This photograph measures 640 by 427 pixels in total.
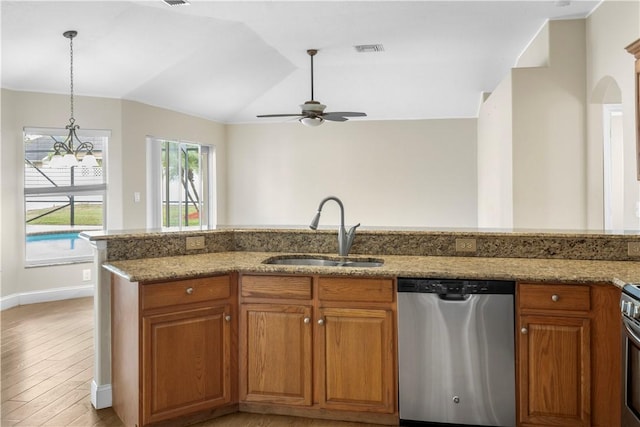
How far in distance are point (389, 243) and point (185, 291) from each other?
50.2 inches

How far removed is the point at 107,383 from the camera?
2.73 meters

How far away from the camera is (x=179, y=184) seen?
7.26 meters

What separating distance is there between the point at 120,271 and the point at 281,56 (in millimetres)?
4224

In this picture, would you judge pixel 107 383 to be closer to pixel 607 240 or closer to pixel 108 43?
pixel 607 240

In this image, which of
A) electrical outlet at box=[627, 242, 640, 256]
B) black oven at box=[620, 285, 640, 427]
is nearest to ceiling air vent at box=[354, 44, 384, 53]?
electrical outlet at box=[627, 242, 640, 256]

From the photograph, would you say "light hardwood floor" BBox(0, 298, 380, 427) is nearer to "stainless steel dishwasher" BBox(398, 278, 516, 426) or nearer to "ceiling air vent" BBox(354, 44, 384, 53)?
"stainless steel dishwasher" BBox(398, 278, 516, 426)

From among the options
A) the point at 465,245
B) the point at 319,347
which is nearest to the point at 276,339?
the point at 319,347

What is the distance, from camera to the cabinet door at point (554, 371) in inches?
87.6

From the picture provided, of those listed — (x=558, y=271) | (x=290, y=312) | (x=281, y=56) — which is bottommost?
(x=290, y=312)

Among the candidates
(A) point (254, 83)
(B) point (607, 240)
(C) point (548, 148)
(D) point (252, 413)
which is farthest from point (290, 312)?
(A) point (254, 83)

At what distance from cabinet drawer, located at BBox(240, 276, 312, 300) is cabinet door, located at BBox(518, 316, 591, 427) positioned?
3.48 ft

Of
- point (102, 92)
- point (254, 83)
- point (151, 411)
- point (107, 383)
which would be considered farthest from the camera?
point (254, 83)

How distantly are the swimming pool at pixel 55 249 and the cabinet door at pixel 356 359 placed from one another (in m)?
4.18

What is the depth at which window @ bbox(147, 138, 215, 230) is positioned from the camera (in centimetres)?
665
